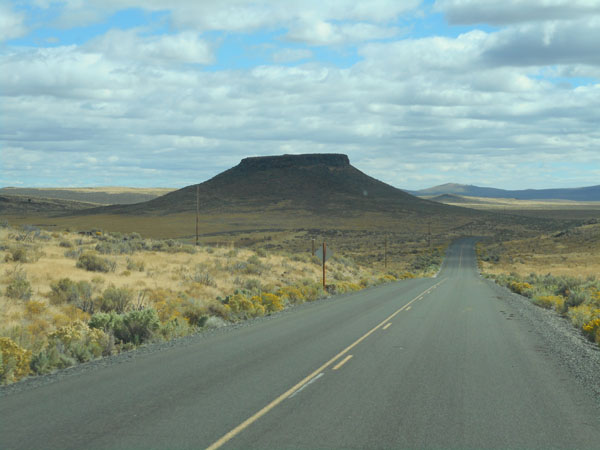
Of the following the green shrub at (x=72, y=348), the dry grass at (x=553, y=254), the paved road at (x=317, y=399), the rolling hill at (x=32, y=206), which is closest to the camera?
the paved road at (x=317, y=399)

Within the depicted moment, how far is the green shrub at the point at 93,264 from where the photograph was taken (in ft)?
83.7

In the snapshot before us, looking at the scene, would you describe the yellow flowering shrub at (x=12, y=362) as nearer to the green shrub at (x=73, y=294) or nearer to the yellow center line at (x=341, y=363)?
the yellow center line at (x=341, y=363)

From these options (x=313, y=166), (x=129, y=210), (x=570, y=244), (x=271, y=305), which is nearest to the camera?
(x=271, y=305)

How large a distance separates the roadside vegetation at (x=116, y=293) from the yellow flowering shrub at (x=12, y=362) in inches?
0.7

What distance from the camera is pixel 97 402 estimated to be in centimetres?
809

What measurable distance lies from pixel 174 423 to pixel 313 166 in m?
191

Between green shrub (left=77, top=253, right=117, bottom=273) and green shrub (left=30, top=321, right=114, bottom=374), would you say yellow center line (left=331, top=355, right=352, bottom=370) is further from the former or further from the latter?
green shrub (left=77, top=253, right=117, bottom=273)

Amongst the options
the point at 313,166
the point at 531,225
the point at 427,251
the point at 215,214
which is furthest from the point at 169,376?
the point at 313,166

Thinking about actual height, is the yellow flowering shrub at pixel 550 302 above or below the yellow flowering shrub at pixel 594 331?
below

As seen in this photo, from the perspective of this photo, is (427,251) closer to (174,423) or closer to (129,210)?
(174,423)

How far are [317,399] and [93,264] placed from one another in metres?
19.9

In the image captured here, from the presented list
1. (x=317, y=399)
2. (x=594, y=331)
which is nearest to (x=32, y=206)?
(x=594, y=331)

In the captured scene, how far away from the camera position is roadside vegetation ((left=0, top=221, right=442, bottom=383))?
12641 mm

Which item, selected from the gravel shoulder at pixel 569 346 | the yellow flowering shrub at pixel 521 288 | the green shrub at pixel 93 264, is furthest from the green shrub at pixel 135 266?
the yellow flowering shrub at pixel 521 288
